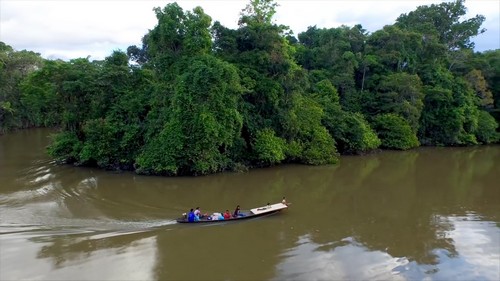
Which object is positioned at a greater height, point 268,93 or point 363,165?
point 268,93

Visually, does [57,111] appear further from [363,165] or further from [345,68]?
[345,68]

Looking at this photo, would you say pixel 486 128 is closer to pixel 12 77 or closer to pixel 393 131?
pixel 393 131

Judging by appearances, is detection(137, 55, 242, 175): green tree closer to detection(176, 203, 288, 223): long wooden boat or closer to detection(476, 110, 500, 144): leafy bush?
detection(176, 203, 288, 223): long wooden boat

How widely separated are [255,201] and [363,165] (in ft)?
34.7

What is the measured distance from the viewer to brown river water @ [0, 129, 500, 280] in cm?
1159

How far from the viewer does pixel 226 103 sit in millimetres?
22047

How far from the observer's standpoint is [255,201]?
18.4 m

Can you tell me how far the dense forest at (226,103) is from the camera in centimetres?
2167

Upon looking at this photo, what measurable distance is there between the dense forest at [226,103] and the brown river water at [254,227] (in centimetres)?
139

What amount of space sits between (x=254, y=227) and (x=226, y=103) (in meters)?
8.88

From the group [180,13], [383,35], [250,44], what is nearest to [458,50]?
[383,35]

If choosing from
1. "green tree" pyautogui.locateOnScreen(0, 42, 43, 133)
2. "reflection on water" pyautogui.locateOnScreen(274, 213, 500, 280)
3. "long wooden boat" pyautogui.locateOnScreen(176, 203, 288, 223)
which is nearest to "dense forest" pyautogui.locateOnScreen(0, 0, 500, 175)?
"long wooden boat" pyautogui.locateOnScreen(176, 203, 288, 223)

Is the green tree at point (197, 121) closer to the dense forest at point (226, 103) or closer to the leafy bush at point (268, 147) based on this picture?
the dense forest at point (226, 103)

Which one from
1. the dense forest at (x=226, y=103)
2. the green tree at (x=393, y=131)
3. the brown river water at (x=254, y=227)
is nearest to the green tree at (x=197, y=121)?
the dense forest at (x=226, y=103)
